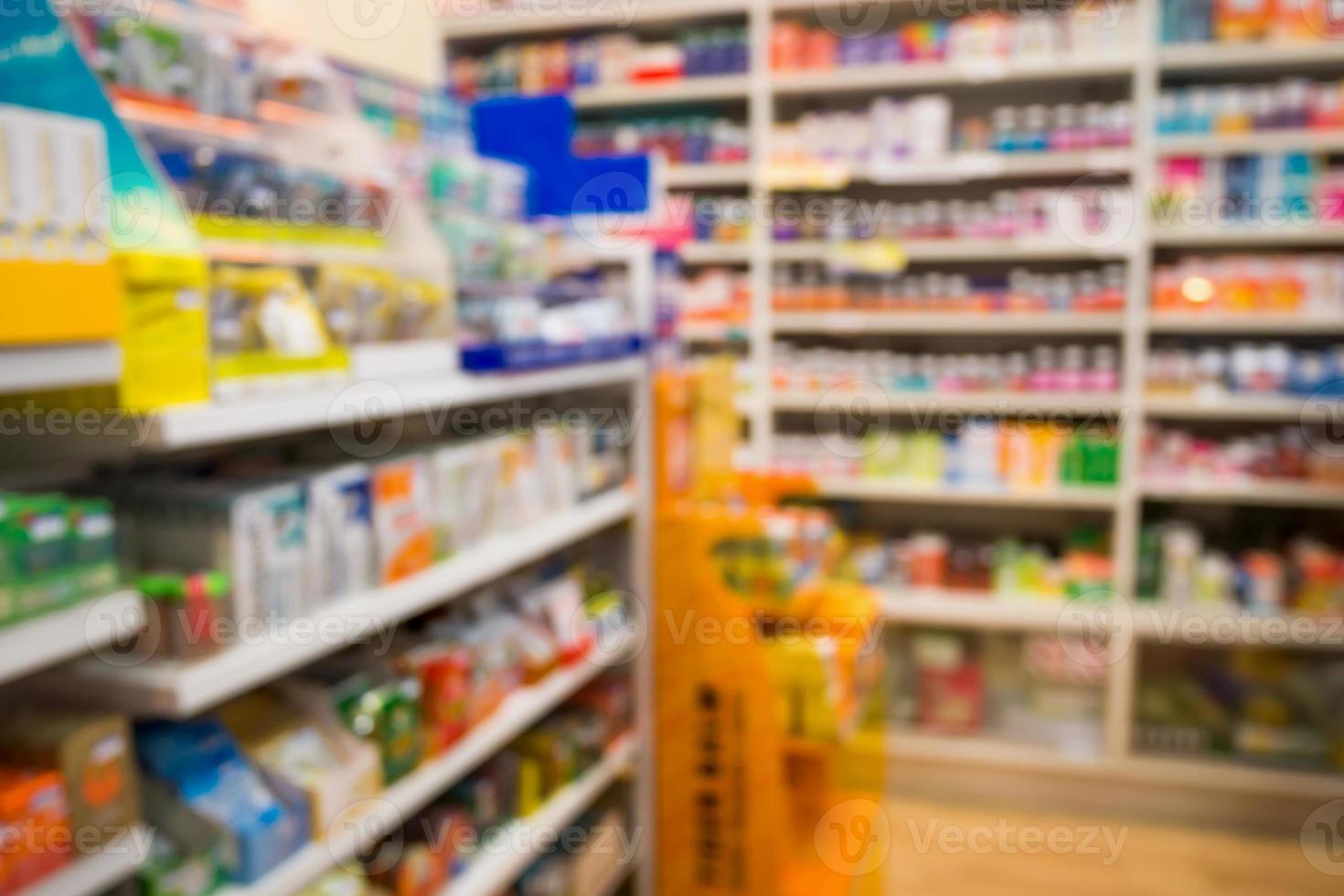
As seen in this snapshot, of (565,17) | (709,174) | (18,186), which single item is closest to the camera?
(18,186)

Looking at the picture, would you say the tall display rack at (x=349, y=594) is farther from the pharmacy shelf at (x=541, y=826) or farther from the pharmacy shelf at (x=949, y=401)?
the pharmacy shelf at (x=949, y=401)

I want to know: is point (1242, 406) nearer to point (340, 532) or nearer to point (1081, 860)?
point (1081, 860)

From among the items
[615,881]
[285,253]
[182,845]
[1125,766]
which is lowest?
[1125,766]

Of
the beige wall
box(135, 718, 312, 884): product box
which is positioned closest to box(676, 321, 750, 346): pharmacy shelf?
the beige wall

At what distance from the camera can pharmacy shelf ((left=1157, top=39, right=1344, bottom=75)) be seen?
143 inches

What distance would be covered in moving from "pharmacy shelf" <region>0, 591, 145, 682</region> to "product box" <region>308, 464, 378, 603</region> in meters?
0.41

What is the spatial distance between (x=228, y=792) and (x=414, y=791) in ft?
1.42

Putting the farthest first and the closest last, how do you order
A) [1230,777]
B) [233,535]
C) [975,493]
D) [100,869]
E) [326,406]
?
[975,493] < [1230,777] < [326,406] < [233,535] < [100,869]

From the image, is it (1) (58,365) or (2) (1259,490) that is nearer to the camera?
(1) (58,365)

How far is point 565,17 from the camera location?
4328mm

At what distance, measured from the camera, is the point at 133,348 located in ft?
4.32

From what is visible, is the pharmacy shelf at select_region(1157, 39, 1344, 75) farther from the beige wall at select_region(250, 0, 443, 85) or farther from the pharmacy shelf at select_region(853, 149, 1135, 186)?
the beige wall at select_region(250, 0, 443, 85)

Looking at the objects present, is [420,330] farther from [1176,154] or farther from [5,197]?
[1176,154]

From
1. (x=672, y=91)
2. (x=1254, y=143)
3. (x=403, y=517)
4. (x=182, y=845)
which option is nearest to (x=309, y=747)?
(x=182, y=845)
